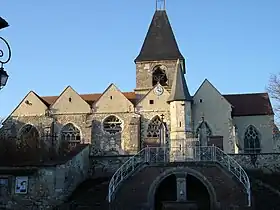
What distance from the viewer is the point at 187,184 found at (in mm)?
26984

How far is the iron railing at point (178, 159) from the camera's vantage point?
24.4 m

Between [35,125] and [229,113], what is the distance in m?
17.0

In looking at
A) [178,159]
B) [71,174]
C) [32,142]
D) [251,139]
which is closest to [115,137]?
[32,142]

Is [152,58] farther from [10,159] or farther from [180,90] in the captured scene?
[10,159]

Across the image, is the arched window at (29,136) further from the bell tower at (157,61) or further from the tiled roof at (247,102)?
the bell tower at (157,61)

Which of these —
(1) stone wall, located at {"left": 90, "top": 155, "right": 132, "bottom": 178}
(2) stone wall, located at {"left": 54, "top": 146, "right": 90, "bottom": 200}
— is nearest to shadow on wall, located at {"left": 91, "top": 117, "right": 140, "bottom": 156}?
(1) stone wall, located at {"left": 90, "top": 155, "right": 132, "bottom": 178}

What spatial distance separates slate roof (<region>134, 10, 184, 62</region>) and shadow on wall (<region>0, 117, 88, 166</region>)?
10.8 metres

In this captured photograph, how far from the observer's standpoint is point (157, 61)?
41.8 m

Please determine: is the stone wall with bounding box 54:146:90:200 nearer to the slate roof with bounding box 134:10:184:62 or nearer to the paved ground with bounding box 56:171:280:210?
the paved ground with bounding box 56:171:280:210

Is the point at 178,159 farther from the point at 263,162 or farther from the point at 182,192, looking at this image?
the point at 263,162

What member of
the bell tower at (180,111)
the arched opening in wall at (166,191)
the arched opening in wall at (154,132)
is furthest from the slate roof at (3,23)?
the arched opening in wall at (154,132)

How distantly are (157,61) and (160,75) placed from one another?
1375 mm

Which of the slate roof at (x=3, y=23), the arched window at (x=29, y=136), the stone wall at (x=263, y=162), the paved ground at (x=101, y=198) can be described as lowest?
the paved ground at (x=101, y=198)

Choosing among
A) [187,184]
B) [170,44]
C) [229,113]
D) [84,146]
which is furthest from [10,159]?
[170,44]
